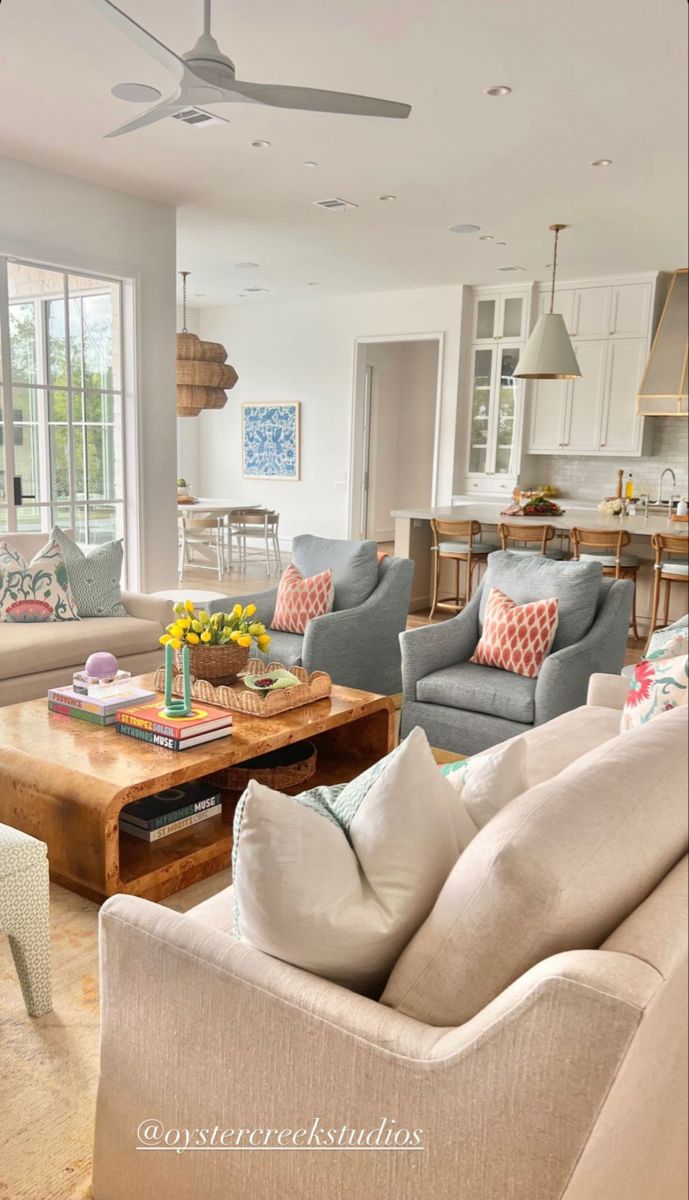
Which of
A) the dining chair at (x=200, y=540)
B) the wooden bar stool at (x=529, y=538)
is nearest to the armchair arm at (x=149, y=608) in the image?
the wooden bar stool at (x=529, y=538)

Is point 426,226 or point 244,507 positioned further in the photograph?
point 244,507

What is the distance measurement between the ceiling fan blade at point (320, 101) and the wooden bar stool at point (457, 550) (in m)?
3.41

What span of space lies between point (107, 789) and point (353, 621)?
189cm

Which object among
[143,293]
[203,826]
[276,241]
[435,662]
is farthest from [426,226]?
[203,826]

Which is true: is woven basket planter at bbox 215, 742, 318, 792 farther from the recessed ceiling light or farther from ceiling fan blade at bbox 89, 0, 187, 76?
the recessed ceiling light

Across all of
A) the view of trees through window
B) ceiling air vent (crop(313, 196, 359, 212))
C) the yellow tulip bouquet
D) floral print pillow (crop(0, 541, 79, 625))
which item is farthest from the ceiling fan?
ceiling air vent (crop(313, 196, 359, 212))

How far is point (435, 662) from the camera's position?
11.5ft

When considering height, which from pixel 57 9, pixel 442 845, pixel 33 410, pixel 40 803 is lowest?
pixel 40 803

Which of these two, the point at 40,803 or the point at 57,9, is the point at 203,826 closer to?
the point at 40,803

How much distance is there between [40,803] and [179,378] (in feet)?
14.6

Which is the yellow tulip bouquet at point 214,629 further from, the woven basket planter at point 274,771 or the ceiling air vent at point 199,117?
the ceiling air vent at point 199,117

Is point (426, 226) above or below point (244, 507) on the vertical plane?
above

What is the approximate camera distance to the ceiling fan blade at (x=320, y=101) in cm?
280

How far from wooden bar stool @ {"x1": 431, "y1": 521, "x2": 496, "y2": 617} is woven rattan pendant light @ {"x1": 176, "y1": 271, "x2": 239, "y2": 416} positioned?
6.06 ft
